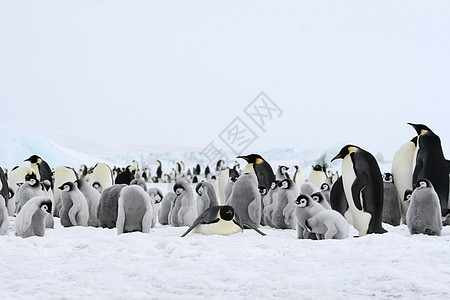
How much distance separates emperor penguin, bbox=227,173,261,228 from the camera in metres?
5.74

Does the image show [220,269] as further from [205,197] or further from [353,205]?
[205,197]

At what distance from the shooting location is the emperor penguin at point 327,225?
4492mm

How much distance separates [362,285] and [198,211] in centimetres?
436

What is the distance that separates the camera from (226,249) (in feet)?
11.3

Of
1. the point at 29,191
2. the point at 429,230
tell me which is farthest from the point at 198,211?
the point at 429,230

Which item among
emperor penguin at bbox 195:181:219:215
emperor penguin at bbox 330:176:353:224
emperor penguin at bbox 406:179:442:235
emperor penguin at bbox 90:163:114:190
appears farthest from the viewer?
emperor penguin at bbox 90:163:114:190

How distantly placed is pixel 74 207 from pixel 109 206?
1.75 feet

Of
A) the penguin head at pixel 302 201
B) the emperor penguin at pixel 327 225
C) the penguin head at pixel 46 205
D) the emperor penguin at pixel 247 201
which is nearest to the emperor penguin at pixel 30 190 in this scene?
the penguin head at pixel 46 205

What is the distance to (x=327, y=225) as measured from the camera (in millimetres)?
4523

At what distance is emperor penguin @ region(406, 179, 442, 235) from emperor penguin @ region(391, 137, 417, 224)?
1394 mm

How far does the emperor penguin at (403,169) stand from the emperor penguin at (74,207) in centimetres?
369

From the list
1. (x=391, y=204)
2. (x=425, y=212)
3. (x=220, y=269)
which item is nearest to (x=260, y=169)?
(x=391, y=204)

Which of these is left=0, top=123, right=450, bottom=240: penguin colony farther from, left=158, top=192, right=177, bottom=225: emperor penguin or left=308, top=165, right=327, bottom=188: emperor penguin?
left=308, top=165, right=327, bottom=188: emperor penguin

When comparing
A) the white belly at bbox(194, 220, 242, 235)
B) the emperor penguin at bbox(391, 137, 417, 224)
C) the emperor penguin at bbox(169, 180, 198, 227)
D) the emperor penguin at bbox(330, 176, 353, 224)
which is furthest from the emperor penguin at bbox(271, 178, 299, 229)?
the emperor penguin at bbox(391, 137, 417, 224)
